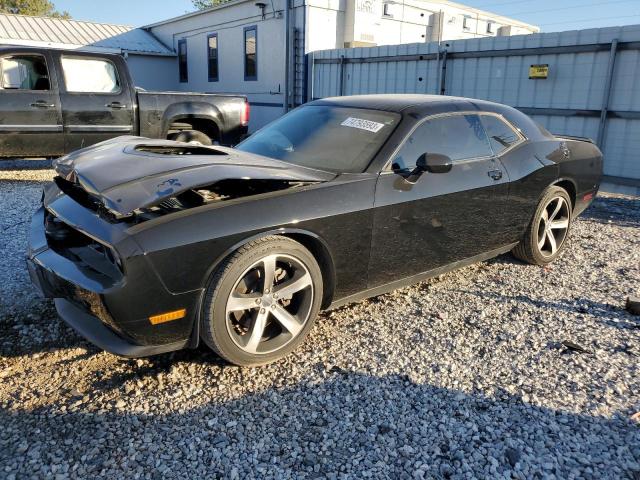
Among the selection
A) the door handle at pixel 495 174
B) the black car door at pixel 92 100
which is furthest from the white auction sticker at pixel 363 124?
the black car door at pixel 92 100

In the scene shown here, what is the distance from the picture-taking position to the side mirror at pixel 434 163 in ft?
11.1

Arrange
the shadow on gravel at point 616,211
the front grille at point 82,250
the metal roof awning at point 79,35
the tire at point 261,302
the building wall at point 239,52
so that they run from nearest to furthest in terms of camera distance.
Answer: the front grille at point 82,250
the tire at point 261,302
the shadow on gravel at point 616,211
the building wall at point 239,52
the metal roof awning at point 79,35

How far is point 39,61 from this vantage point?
25.5ft

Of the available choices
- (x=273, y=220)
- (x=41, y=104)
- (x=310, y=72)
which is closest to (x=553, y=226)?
(x=273, y=220)

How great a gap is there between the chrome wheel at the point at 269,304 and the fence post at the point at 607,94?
288 inches

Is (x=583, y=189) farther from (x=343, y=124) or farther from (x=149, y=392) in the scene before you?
(x=149, y=392)

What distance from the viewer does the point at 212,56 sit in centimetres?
1922

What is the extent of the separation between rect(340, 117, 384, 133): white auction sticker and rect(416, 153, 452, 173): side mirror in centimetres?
45

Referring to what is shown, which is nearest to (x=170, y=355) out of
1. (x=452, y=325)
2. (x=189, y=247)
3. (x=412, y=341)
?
(x=189, y=247)

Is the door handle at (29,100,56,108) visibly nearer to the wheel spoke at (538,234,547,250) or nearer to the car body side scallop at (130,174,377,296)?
the car body side scallop at (130,174,377,296)

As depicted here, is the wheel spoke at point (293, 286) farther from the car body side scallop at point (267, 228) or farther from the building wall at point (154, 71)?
the building wall at point (154, 71)

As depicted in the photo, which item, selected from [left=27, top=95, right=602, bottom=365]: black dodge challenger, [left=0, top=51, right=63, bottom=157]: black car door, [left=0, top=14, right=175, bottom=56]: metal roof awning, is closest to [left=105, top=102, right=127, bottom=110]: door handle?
[left=0, top=51, right=63, bottom=157]: black car door

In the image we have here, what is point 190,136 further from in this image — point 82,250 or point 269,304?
point 269,304

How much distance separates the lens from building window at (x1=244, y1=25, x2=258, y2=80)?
54.7 feet
